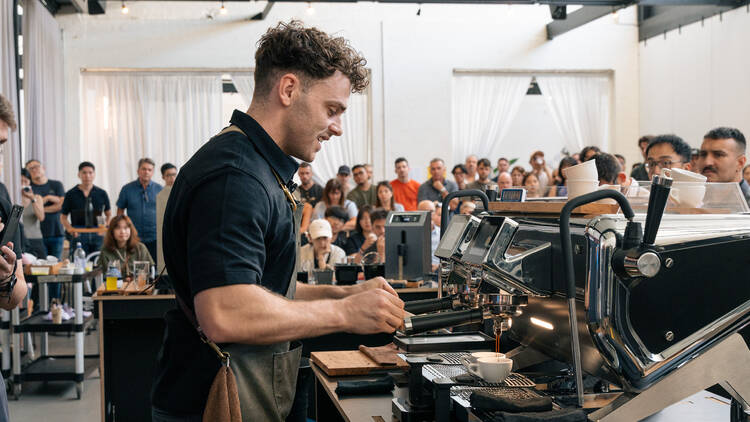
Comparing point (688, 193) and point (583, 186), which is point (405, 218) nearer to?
point (583, 186)

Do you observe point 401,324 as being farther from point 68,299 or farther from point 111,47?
point 111,47

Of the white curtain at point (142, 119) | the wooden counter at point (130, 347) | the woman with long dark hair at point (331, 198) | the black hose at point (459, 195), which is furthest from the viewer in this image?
the white curtain at point (142, 119)

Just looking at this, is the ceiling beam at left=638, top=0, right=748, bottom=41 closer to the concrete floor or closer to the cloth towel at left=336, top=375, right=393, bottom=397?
the concrete floor

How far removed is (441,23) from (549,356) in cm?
879

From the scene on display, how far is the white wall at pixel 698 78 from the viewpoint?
8234 mm

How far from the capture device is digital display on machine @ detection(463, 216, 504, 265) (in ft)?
5.36

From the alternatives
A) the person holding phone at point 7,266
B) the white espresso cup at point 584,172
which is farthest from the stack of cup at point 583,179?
the person holding phone at point 7,266

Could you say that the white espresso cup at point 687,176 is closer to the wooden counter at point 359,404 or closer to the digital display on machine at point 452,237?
the digital display on machine at point 452,237

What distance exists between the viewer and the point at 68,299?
21.7ft

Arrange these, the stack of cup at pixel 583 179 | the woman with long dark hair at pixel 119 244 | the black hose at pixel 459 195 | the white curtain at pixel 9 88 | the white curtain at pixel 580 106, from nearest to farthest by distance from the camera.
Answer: the stack of cup at pixel 583 179 < the black hose at pixel 459 195 < the woman with long dark hair at pixel 119 244 < the white curtain at pixel 9 88 < the white curtain at pixel 580 106

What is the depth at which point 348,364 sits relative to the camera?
2232mm

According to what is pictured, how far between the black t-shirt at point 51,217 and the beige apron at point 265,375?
277 inches

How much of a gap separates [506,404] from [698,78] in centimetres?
858

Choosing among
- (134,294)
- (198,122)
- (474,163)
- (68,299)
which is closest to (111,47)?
(198,122)
